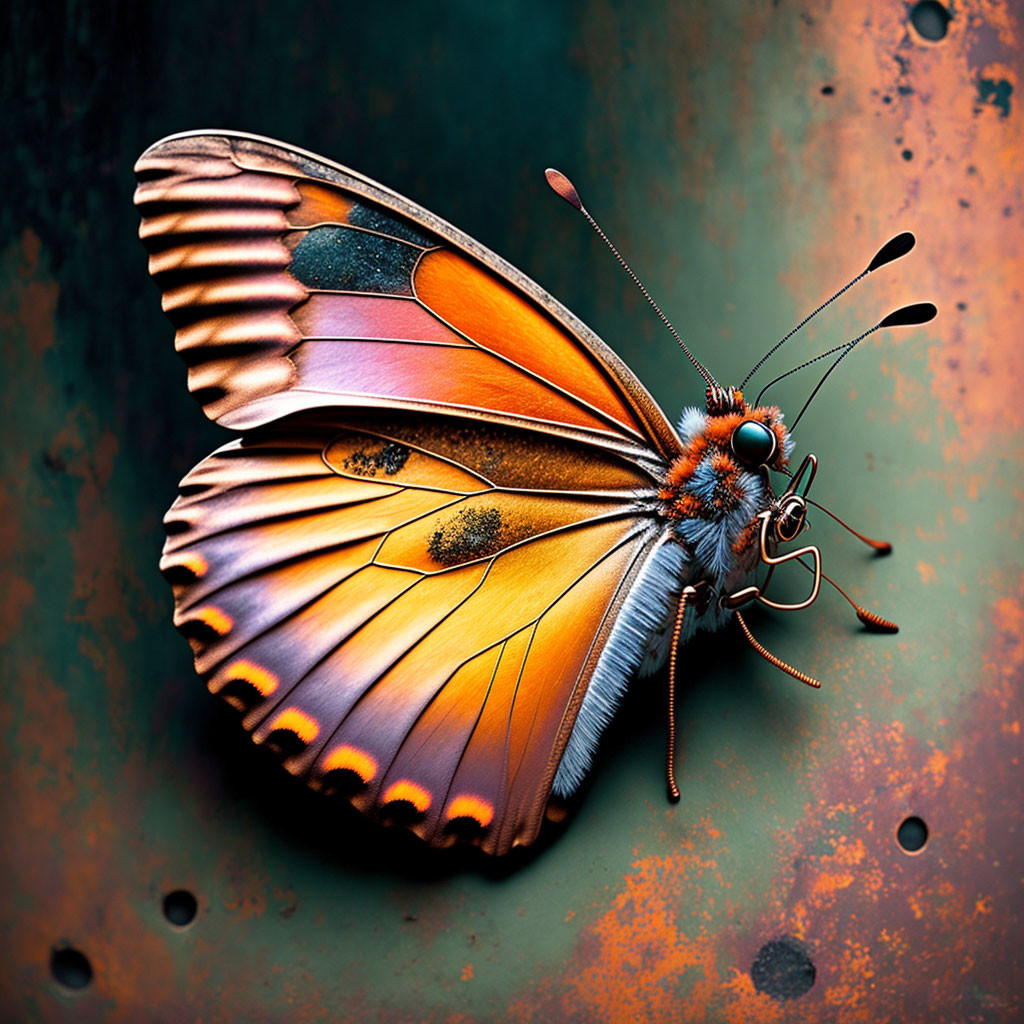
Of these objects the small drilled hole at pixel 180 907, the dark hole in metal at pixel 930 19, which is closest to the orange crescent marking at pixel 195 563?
the small drilled hole at pixel 180 907

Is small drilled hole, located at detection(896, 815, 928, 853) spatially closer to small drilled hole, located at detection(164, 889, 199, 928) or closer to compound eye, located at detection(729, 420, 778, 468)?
compound eye, located at detection(729, 420, 778, 468)

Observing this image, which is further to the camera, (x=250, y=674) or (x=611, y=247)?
(x=611, y=247)

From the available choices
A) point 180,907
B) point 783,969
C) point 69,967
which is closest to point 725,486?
point 783,969

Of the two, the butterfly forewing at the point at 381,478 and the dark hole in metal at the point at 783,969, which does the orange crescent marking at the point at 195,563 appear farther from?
the dark hole in metal at the point at 783,969

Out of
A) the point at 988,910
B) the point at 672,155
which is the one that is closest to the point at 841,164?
the point at 672,155

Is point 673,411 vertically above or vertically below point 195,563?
above

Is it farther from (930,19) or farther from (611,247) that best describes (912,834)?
(930,19)

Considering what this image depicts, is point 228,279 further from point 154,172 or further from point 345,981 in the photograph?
point 345,981
